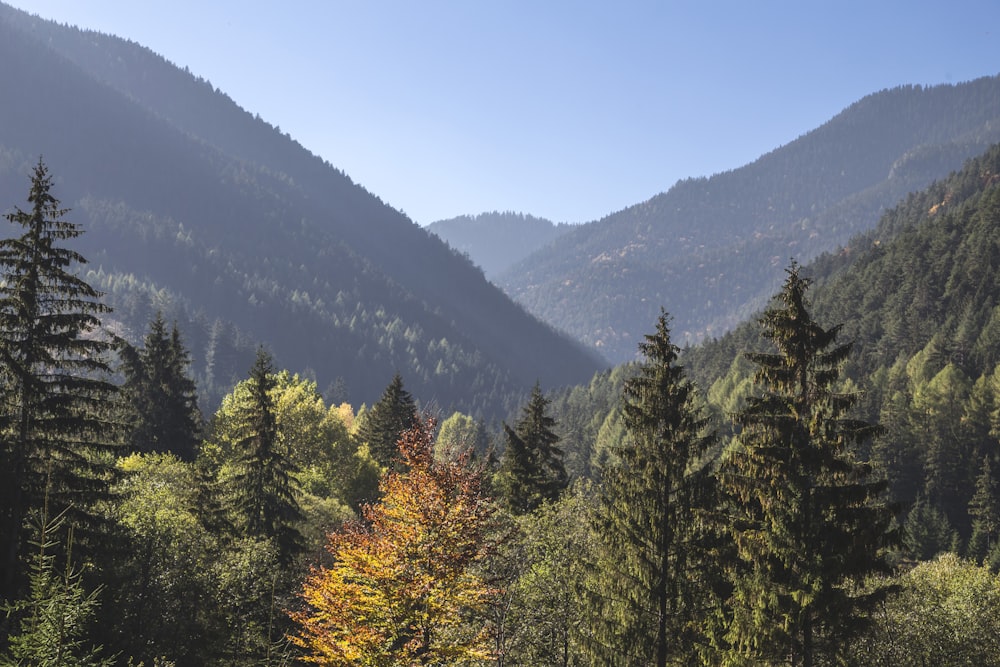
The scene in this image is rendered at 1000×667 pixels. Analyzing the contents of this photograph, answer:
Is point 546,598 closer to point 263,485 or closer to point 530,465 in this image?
point 263,485

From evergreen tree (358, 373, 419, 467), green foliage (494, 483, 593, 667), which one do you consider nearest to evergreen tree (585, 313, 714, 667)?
green foliage (494, 483, 593, 667)

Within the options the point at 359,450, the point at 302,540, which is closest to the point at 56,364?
the point at 302,540

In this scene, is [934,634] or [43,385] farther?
[934,634]

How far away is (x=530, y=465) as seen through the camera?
50156 mm

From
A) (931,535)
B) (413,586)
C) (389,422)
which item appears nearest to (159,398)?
(389,422)

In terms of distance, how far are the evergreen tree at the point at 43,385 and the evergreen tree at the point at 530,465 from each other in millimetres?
31577

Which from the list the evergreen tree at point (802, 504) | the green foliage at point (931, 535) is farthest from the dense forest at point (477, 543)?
the green foliage at point (931, 535)

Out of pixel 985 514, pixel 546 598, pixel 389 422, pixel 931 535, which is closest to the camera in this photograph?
pixel 546 598

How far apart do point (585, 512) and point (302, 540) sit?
15816mm

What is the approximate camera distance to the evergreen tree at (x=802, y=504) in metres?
17.0

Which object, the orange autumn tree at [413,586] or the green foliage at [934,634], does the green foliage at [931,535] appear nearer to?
the green foliage at [934,634]

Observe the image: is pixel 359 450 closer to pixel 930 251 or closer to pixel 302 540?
pixel 302 540

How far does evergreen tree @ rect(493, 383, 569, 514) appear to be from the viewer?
49156 mm

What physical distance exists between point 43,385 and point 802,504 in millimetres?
21893
